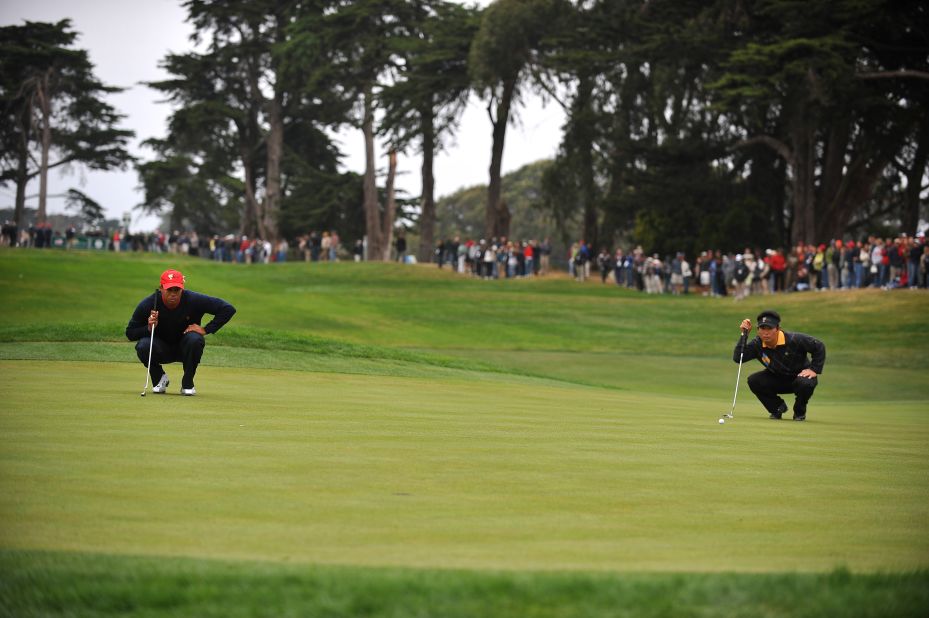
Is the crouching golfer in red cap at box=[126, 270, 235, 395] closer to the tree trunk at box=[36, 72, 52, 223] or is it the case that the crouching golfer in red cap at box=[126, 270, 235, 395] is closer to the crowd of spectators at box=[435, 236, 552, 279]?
the crowd of spectators at box=[435, 236, 552, 279]

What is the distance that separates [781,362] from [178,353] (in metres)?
7.79

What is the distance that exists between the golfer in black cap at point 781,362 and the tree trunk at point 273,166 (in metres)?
68.8

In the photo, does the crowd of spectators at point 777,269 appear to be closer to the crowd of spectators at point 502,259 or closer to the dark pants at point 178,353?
the crowd of spectators at point 502,259

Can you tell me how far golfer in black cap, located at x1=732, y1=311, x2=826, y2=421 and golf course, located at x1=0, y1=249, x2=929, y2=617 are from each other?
576 mm

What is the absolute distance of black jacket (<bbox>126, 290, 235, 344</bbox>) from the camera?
1459 cm

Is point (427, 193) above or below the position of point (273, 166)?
below

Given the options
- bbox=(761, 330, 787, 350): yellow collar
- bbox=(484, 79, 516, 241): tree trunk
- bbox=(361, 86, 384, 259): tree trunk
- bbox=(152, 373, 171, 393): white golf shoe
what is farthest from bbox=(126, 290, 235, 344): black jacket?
bbox=(361, 86, 384, 259): tree trunk

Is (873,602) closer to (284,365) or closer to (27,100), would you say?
(284,365)

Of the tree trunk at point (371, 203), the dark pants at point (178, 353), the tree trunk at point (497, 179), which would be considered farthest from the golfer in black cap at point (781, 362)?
the tree trunk at point (371, 203)

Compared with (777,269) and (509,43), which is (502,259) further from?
(777,269)

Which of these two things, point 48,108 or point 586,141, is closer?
point 586,141

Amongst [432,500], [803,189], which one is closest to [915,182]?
[803,189]

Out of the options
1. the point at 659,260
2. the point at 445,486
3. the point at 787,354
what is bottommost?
the point at 445,486

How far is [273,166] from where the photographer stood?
84.2 m
